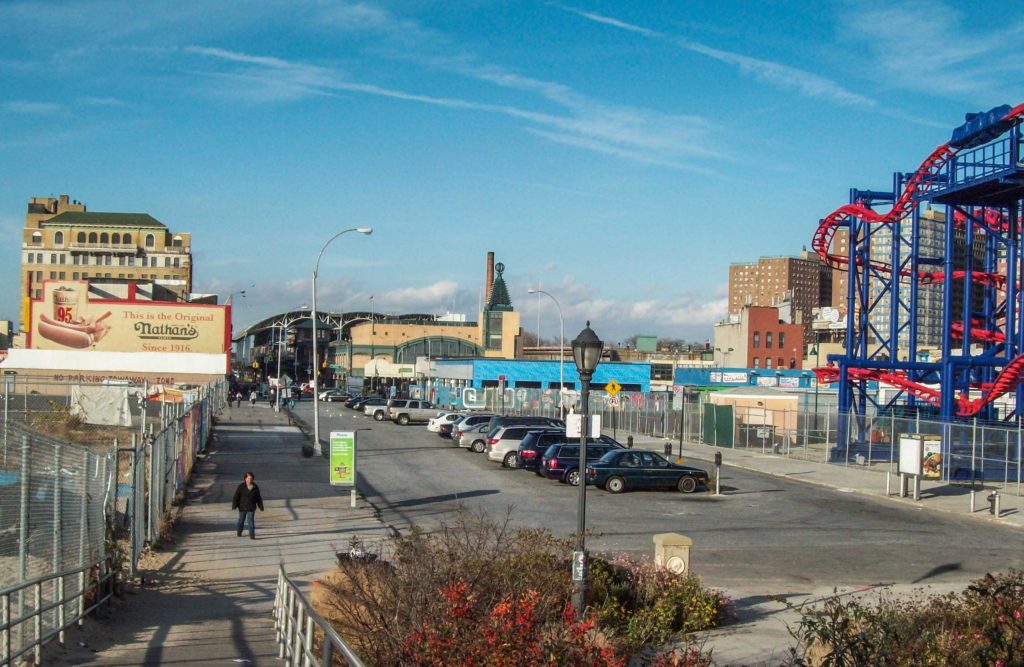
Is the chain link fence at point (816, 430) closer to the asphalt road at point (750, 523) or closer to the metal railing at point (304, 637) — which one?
the asphalt road at point (750, 523)

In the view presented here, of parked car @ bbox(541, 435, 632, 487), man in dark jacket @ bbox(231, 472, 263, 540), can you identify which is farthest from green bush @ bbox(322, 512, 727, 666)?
parked car @ bbox(541, 435, 632, 487)

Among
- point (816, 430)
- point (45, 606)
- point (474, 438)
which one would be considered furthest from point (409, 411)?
point (45, 606)

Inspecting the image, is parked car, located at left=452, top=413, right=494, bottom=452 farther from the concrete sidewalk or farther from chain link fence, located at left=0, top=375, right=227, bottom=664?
chain link fence, located at left=0, top=375, right=227, bottom=664

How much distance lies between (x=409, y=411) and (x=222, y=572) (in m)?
45.0

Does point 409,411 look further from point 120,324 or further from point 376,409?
point 120,324

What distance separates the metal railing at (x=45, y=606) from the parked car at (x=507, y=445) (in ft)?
76.4

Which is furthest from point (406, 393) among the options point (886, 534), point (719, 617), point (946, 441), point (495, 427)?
point (719, 617)

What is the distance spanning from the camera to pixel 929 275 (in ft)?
171

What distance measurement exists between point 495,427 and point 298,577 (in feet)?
86.5

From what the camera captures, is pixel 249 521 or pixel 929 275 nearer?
pixel 249 521

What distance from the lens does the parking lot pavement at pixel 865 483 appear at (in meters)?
28.2

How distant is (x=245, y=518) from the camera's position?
2025cm

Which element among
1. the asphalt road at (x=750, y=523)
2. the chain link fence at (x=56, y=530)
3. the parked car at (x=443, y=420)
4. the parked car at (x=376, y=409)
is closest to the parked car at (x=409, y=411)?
the parked car at (x=376, y=409)

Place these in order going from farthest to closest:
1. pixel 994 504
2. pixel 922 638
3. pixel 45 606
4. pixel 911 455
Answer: pixel 911 455
pixel 994 504
pixel 45 606
pixel 922 638
